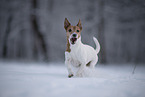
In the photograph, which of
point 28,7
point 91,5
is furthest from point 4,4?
point 91,5

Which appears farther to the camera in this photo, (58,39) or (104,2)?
(58,39)

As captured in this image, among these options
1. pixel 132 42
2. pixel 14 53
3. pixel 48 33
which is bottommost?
pixel 14 53

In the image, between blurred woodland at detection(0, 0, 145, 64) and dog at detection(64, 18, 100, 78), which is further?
blurred woodland at detection(0, 0, 145, 64)

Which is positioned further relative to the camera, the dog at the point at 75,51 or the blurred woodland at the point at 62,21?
the blurred woodland at the point at 62,21

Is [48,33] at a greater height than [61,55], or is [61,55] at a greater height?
[48,33]

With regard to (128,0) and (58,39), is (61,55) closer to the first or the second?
(58,39)

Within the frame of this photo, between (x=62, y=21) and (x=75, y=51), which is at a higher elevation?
→ (x=62, y=21)

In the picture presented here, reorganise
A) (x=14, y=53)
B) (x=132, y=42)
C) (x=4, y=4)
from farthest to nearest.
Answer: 1. (x=14, y=53)
2. (x=132, y=42)
3. (x=4, y=4)

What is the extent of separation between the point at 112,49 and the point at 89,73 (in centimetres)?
1166

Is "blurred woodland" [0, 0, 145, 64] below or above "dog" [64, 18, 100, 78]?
above

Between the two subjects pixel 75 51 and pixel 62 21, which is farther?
pixel 62 21

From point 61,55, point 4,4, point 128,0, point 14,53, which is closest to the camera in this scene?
point 128,0

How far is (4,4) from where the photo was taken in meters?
9.05

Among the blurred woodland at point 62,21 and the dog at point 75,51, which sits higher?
the blurred woodland at point 62,21
